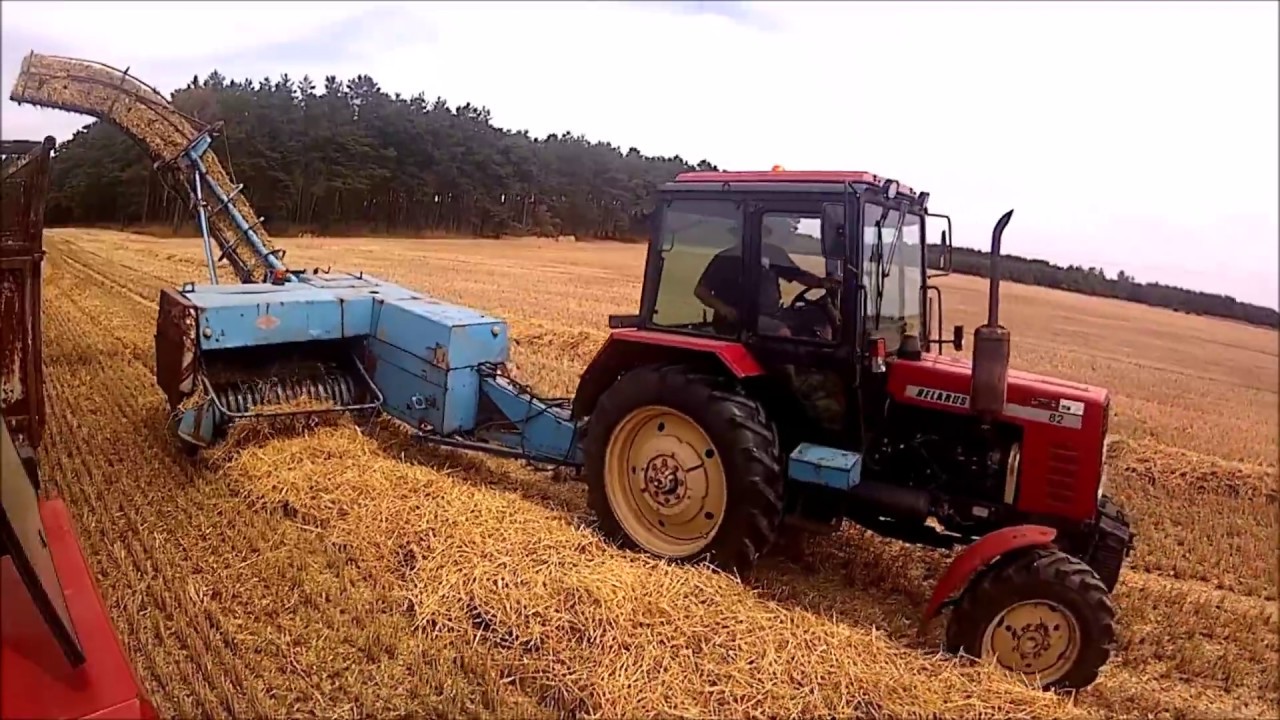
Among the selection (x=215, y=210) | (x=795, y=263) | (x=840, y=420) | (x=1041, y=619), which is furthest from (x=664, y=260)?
(x=215, y=210)

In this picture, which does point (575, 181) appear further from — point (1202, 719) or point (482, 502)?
point (1202, 719)

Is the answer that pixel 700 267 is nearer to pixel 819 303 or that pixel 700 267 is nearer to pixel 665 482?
pixel 819 303

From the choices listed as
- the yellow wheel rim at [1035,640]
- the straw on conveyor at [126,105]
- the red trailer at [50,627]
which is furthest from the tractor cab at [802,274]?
the straw on conveyor at [126,105]

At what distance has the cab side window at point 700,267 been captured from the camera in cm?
449

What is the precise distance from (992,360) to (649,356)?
1.71m

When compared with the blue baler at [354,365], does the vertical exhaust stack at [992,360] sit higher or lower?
higher

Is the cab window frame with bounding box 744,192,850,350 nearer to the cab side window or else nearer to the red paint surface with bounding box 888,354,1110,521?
the cab side window

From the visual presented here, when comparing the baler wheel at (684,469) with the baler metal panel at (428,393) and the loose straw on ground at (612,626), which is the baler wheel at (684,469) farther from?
the baler metal panel at (428,393)

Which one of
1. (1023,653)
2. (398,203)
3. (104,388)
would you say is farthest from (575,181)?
(1023,653)

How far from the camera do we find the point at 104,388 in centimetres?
758

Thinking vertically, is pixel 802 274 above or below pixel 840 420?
above

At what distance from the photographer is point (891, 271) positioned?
443cm

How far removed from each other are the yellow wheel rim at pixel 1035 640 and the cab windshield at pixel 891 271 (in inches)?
53.5

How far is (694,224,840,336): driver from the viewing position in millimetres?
4332
